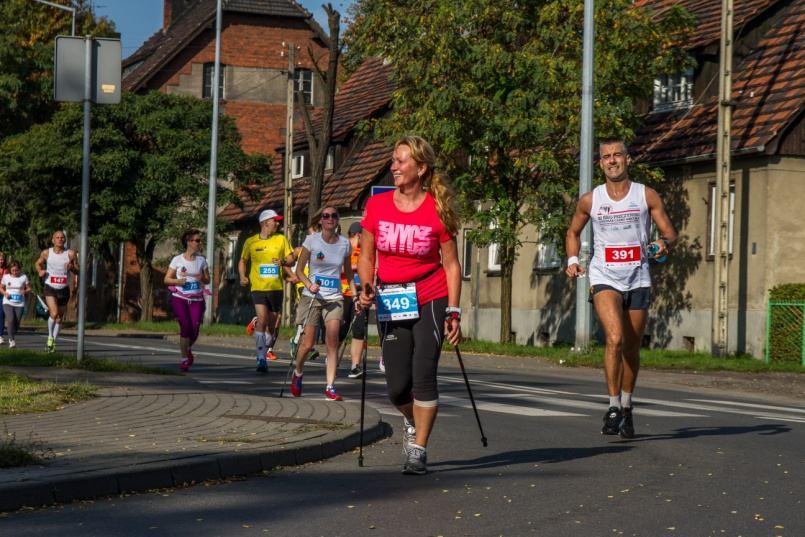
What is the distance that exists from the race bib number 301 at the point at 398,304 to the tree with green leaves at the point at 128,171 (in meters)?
38.7

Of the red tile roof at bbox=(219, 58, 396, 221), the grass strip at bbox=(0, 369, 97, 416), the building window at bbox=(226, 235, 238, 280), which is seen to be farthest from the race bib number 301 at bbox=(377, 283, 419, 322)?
the building window at bbox=(226, 235, 238, 280)

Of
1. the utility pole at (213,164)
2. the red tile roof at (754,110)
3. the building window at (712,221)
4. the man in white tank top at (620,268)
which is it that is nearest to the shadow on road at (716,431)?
the man in white tank top at (620,268)

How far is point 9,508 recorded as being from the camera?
7016 mm

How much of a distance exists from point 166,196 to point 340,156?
586cm

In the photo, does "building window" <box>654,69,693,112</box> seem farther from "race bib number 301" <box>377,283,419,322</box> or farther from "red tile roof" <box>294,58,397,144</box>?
"race bib number 301" <box>377,283,419,322</box>

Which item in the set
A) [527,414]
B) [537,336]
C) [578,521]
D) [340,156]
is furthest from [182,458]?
[340,156]

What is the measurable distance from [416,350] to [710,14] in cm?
2725

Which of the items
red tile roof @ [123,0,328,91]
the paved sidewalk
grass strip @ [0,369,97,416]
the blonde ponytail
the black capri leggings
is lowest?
the paved sidewalk

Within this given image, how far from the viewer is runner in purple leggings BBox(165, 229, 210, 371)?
18.4m

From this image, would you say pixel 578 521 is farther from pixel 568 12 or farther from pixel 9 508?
pixel 568 12

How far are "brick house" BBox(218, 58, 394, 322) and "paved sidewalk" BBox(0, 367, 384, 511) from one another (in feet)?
93.5

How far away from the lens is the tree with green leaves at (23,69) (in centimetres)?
5247

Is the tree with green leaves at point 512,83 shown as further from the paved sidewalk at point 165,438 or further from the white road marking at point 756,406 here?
the paved sidewalk at point 165,438

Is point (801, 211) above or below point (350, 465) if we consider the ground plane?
above
